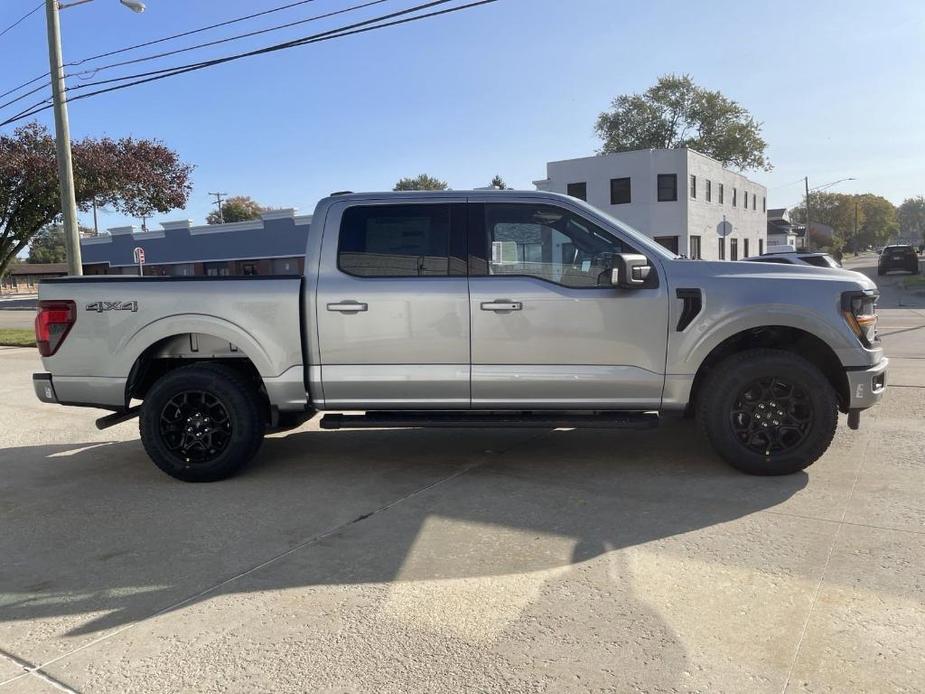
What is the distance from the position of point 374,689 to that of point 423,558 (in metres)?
1.14

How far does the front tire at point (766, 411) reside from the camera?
15.5ft

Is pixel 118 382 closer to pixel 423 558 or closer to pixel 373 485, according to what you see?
pixel 373 485

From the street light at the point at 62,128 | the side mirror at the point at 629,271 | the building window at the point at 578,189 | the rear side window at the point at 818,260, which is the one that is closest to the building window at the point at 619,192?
the building window at the point at 578,189

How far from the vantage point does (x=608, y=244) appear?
4875 mm

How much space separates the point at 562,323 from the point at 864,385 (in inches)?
82.6

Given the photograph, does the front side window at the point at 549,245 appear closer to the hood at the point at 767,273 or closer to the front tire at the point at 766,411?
the hood at the point at 767,273

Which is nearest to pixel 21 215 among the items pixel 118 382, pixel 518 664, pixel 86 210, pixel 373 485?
pixel 86 210

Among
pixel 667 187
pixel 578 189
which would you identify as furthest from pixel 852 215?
pixel 578 189

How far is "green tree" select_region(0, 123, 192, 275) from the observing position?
16.0 metres

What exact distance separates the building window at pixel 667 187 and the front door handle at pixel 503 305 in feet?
106

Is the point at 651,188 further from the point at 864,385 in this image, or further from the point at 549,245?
the point at 549,245

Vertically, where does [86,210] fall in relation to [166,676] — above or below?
above

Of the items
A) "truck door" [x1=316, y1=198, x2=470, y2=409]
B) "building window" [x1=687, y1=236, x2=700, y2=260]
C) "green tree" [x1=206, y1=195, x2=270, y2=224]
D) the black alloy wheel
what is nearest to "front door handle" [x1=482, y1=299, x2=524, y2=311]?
"truck door" [x1=316, y1=198, x2=470, y2=409]

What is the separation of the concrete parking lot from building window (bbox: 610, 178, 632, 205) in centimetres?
3073
